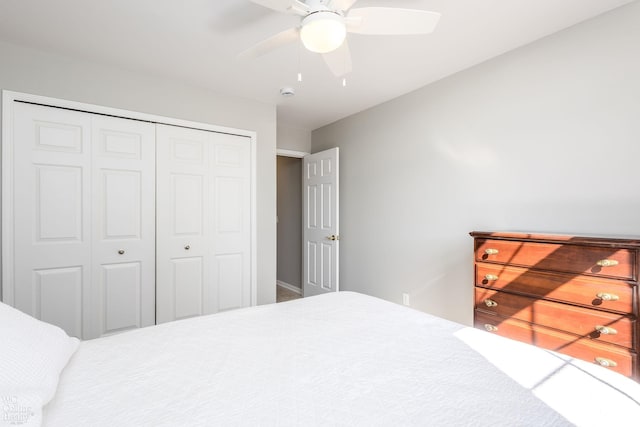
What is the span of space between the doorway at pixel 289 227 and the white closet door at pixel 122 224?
83.2 inches

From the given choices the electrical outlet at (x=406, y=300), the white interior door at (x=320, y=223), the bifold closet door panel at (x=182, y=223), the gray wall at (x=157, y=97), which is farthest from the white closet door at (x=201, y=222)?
the electrical outlet at (x=406, y=300)

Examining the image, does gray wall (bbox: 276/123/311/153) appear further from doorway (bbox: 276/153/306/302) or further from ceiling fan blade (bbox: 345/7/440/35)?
ceiling fan blade (bbox: 345/7/440/35)

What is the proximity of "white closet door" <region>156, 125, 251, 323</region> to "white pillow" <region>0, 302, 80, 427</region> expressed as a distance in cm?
186

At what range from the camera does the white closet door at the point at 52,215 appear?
222 cm

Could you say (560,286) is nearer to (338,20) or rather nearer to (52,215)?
(338,20)

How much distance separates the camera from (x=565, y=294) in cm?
167

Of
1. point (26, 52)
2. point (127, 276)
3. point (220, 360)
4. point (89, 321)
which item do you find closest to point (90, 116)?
point (26, 52)

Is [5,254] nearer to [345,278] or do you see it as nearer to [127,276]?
[127,276]

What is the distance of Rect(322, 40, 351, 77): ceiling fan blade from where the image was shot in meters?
1.67

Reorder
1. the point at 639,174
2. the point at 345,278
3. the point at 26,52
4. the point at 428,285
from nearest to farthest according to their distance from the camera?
the point at 639,174
the point at 26,52
the point at 428,285
the point at 345,278

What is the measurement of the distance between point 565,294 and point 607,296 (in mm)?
174

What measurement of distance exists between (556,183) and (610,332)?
99 cm

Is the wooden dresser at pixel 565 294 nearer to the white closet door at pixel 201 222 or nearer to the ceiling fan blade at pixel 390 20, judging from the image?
the ceiling fan blade at pixel 390 20

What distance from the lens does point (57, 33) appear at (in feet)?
6.78
